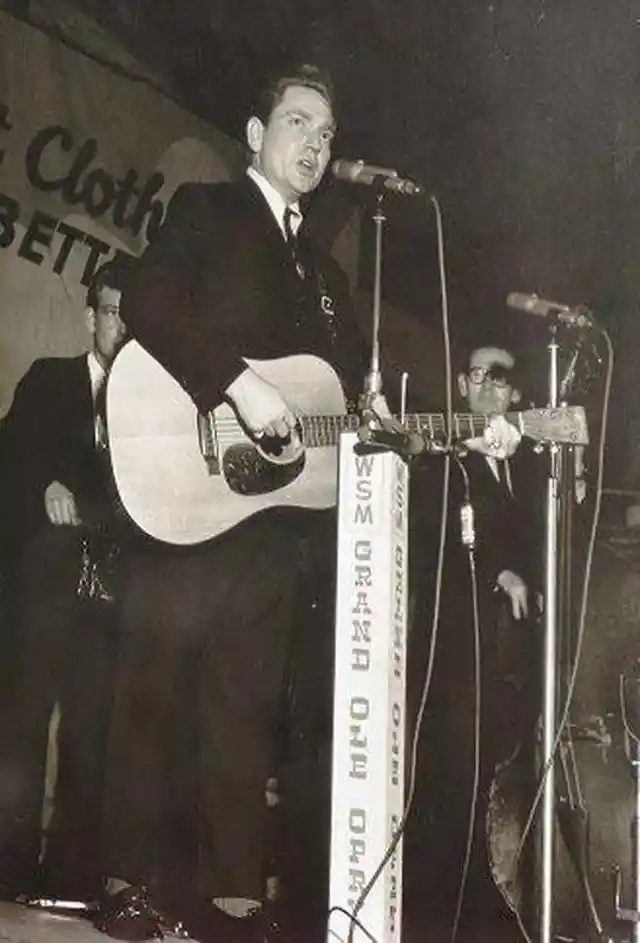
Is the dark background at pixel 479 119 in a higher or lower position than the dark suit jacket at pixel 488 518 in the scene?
higher

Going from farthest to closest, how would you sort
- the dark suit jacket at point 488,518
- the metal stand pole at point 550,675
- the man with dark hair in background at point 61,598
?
the man with dark hair in background at point 61,598, the dark suit jacket at point 488,518, the metal stand pole at point 550,675

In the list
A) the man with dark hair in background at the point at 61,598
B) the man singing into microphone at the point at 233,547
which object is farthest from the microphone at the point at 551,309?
the man with dark hair in background at the point at 61,598

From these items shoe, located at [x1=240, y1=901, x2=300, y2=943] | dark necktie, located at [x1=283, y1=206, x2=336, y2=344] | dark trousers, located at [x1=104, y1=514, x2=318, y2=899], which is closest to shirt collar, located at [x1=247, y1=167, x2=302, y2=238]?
dark necktie, located at [x1=283, y1=206, x2=336, y2=344]

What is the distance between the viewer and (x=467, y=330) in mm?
1768

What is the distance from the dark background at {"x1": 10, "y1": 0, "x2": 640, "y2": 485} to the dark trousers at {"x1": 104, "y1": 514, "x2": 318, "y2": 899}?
1.55 feet

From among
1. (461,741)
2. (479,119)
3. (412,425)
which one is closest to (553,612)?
(461,741)

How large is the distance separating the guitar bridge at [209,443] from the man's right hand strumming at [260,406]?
5cm

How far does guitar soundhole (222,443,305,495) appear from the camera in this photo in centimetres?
177

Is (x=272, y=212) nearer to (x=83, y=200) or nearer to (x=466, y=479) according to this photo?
(x=83, y=200)

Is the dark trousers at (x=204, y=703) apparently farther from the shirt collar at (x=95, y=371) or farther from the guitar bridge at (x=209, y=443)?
the shirt collar at (x=95, y=371)

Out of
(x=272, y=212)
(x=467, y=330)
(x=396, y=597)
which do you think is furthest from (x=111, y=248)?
(x=396, y=597)

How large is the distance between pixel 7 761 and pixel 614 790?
0.90 metres

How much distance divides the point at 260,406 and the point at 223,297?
7.4 inches

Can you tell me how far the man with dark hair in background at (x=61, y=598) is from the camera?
181 cm
